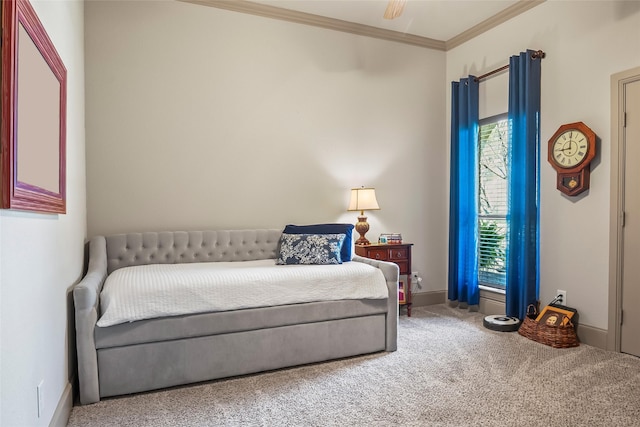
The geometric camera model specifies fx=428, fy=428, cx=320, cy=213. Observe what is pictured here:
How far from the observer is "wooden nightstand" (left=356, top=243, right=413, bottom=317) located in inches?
161

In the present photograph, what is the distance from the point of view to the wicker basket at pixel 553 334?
328cm

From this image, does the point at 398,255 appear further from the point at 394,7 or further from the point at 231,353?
the point at 394,7

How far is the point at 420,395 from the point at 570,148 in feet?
7.65

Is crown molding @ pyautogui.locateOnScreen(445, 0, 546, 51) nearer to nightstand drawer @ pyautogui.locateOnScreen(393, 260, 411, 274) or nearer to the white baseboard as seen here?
nightstand drawer @ pyautogui.locateOnScreen(393, 260, 411, 274)

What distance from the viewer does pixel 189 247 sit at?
3.60m

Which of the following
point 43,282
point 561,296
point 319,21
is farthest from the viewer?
point 319,21

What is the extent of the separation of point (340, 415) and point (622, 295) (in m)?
2.32

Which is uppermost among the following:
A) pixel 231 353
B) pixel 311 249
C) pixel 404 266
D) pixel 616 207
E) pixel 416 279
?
pixel 616 207

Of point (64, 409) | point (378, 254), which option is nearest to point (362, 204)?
point (378, 254)

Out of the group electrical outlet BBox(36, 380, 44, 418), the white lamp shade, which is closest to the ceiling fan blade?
the white lamp shade

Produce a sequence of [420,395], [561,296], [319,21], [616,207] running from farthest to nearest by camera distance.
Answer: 1. [319,21]
2. [561,296]
3. [616,207]
4. [420,395]

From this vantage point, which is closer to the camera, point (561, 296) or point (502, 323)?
point (561, 296)

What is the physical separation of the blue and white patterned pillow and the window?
5.52 feet

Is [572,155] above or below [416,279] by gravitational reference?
above
